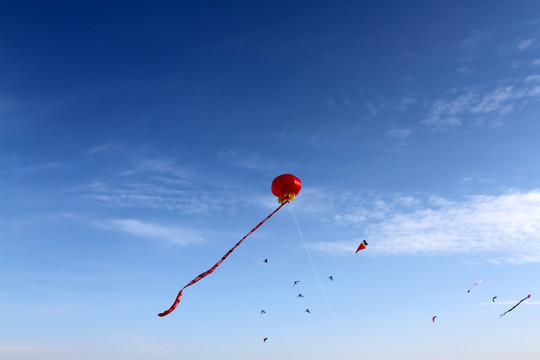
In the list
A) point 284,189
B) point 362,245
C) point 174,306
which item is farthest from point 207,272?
point 362,245

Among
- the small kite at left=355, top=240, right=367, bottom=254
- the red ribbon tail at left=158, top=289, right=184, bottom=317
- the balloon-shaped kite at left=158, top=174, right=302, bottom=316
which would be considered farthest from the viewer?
the small kite at left=355, top=240, right=367, bottom=254

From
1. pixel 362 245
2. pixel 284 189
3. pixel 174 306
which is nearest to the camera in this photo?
pixel 174 306

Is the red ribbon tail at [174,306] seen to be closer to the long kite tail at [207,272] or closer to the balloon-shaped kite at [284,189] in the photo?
the long kite tail at [207,272]

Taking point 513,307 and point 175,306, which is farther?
point 513,307

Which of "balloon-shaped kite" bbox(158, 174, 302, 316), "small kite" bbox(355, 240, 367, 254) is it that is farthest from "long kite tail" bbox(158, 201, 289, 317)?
"small kite" bbox(355, 240, 367, 254)

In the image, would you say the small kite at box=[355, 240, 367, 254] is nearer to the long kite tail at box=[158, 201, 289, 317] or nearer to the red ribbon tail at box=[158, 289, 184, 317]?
the long kite tail at box=[158, 201, 289, 317]

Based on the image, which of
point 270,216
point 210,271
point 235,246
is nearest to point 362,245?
point 270,216

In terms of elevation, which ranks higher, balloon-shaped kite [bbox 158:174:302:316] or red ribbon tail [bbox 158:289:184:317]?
balloon-shaped kite [bbox 158:174:302:316]

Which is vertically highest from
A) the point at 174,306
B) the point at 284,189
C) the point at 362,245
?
the point at 284,189

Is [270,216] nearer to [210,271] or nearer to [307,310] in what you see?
[210,271]

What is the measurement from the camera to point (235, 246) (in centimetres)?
2381

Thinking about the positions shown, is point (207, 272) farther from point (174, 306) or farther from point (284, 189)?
point (284, 189)

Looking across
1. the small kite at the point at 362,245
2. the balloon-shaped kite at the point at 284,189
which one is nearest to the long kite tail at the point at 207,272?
the balloon-shaped kite at the point at 284,189

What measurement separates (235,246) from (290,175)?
657cm
